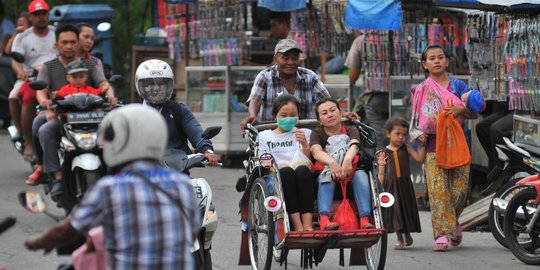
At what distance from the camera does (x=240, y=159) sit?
56.9ft

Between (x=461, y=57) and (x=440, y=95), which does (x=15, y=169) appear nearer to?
(x=461, y=57)

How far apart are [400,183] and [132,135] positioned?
19.2 ft

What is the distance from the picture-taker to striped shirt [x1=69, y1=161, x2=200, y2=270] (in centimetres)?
498

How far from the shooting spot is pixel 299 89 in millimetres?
10180

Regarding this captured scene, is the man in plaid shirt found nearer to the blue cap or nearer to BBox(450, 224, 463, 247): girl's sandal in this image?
the blue cap

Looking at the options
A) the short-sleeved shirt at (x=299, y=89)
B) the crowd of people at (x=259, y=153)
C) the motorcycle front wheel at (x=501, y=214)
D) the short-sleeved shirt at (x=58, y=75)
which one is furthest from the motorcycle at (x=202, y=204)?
the short-sleeved shirt at (x=58, y=75)

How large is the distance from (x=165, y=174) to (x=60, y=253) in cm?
85

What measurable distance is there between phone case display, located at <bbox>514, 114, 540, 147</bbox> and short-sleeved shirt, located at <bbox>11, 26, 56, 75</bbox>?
232 inches

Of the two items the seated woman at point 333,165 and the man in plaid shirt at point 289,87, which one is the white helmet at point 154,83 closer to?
the seated woman at point 333,165

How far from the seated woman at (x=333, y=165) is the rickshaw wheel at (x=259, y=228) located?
39 cm

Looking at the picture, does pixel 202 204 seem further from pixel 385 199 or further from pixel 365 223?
pixel 385 199

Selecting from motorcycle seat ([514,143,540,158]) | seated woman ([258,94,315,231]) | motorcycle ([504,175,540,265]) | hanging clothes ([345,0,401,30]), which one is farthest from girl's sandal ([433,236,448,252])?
hanging clothes ([345,0,401,30])

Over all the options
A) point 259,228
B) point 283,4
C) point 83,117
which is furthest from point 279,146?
point 283,4

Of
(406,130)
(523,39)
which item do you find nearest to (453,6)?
(523,39)
